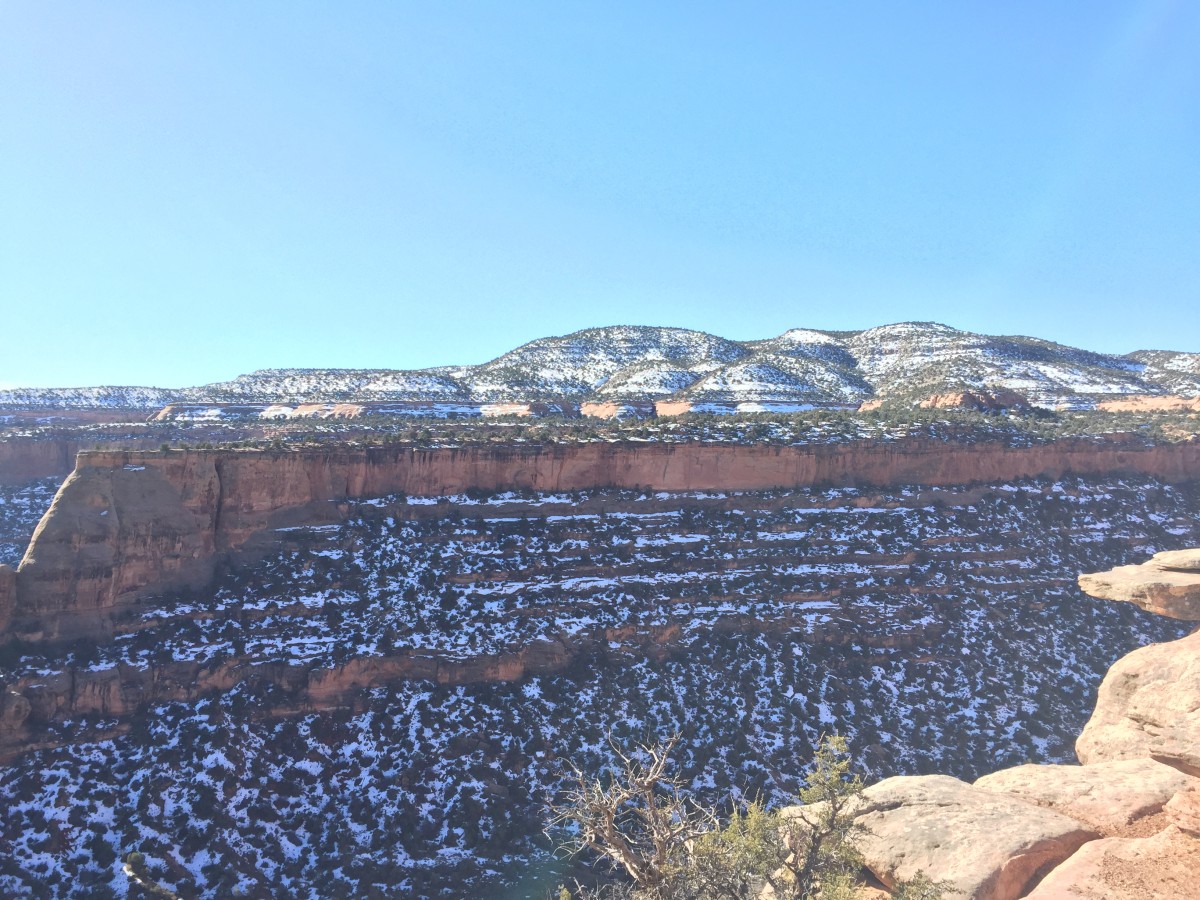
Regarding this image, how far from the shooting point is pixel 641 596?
120 ft

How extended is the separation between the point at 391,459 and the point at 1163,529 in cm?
4577

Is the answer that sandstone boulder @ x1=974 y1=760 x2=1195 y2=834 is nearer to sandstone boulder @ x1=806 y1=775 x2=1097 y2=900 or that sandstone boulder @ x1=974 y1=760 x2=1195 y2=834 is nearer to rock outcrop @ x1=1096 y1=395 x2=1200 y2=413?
sandstone boulder @ x1=806 y1=775 x2=1097 y2=900

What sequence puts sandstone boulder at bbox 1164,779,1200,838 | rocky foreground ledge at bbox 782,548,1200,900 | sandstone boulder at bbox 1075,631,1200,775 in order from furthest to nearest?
sandstone boulder at bbox 1075,631,1200,775 → sandstone boulder at bbox 1164,779,1200,838 → rocky foreground ledge at bbox 782,548,1200,900

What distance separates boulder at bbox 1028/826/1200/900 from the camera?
10172 mm

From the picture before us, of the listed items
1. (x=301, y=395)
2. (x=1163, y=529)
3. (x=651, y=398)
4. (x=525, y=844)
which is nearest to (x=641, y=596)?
(x=525, y=844)

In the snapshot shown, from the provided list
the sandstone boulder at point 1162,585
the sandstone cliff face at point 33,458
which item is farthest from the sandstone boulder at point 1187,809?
the sandstone cliff face at point 33,458

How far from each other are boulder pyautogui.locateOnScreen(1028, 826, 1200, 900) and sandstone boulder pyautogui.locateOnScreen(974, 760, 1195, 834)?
97 centimetres

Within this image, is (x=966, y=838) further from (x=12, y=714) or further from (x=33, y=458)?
(x=33, y=458)

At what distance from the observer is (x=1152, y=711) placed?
14.4m

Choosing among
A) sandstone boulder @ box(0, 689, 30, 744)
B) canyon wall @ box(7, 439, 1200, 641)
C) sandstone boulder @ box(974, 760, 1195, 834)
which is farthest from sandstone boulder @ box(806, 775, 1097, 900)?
canyon wall @ box(7, 439, 1200, 641)

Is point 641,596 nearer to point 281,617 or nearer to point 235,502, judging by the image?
point 281,617

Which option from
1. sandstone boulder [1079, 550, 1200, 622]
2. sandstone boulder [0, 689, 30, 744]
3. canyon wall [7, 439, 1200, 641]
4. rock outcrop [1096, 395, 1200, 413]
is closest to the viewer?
sandstone boulder [1079, 550, 1200, 622]

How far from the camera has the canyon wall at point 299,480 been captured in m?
30.7

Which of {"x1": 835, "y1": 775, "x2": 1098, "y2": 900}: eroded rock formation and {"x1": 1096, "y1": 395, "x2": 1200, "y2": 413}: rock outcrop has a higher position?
{"x1": 1096, "y1": 395, "x2": 1200, "y2": 413}: rock outcrop
